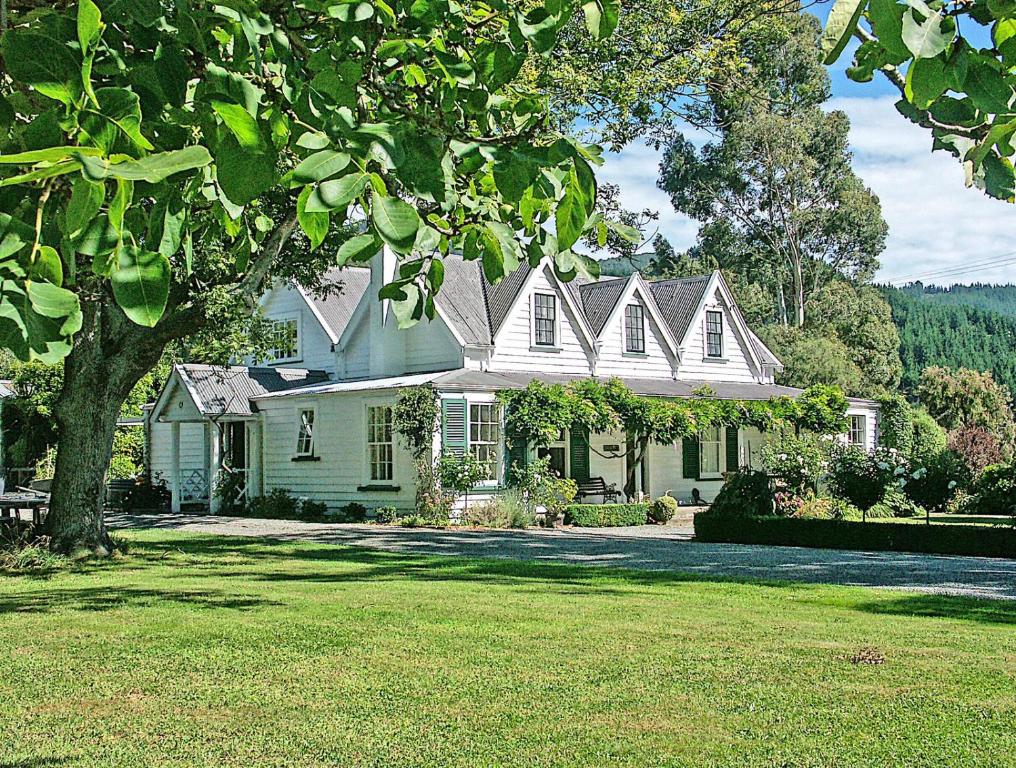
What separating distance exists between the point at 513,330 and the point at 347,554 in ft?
39.9

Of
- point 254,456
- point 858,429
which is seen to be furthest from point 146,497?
point 858,429

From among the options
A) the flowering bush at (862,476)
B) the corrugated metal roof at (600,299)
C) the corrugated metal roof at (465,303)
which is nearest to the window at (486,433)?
the corrugated metal roof at (465,303)

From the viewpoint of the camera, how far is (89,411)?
16703 mm

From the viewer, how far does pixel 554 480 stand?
26391mm

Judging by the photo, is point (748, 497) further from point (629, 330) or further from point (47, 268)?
point (47, 268)

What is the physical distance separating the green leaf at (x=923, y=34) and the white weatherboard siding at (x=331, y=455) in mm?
24451

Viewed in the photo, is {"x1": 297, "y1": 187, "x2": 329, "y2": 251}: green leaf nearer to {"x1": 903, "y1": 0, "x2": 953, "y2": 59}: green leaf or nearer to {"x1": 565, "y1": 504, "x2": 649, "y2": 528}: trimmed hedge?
{"x1": 903, "y1": 0, "x2": 953, "y2": 59}: green leaf

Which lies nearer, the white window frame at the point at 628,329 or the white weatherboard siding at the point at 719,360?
the white window frame at the point at 628,329

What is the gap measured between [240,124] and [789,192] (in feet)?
179

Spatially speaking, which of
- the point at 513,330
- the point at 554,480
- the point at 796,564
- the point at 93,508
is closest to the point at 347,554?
the point at 93,508

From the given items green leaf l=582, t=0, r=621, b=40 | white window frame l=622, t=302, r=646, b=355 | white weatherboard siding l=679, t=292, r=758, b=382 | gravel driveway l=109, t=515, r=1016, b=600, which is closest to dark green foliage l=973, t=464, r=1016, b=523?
gravel driveway l=109, t=515, r=1016, b=600

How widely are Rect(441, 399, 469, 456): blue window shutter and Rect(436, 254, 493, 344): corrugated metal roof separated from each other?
2490mm

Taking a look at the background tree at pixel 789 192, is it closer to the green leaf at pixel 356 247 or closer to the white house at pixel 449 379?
the white house at pixel 449 379

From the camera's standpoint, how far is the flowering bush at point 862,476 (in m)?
20.2
